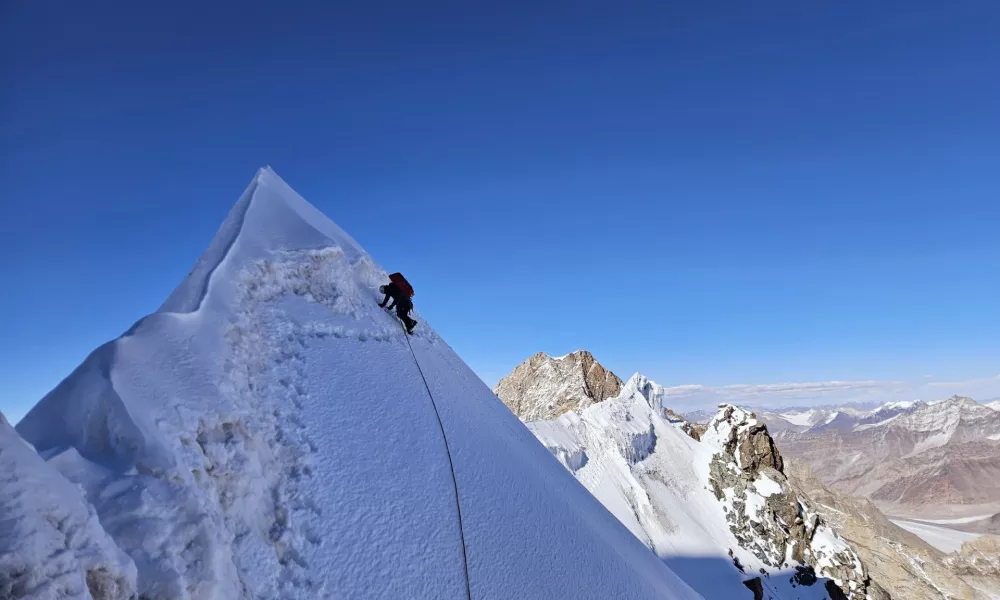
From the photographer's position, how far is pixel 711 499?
46156 millimetres

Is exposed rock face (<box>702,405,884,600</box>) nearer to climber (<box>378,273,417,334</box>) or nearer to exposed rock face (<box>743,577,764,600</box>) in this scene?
exposed rock face (<box>743,577,764,600</box>)

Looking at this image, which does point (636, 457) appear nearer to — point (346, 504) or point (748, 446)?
point (748, 446)

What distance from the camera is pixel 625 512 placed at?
4053 cm

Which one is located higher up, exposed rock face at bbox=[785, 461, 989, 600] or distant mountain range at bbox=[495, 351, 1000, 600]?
distant mountain range at bbox=[495, 351, 1000, 600]

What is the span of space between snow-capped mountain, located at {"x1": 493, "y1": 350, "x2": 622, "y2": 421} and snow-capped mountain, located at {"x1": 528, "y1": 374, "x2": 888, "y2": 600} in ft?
61.0

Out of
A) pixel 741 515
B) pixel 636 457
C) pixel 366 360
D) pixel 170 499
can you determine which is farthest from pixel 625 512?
pixel 170 499

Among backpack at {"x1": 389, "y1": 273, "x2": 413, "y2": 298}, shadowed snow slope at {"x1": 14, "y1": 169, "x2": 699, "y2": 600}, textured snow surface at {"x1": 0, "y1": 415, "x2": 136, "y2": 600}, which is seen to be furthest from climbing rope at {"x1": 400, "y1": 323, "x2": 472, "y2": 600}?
textured snow surface at {"x1": 0, "y1": 415, "x2": 136, "y2": 600}

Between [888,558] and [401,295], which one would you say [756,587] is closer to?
[888,558]

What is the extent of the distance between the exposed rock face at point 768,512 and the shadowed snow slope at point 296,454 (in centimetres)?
3871

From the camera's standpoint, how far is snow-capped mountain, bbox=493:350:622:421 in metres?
70.9

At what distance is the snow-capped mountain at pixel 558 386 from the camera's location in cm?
7094

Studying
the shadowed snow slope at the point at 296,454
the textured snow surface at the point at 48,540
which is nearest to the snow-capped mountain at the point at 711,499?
the shadowed snow slope at the point at 296,454

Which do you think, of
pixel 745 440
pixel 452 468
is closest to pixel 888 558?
pixel 745 440

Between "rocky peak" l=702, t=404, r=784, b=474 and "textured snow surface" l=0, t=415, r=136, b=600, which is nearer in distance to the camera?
"textured snow surface" l=0, t=415, r=136, b=600
